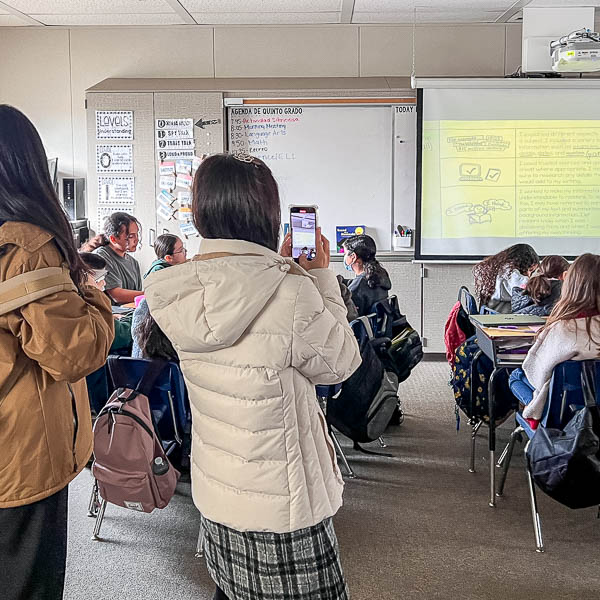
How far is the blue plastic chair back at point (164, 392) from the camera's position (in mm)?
2727

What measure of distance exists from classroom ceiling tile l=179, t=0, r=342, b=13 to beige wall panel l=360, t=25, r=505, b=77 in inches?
26.3

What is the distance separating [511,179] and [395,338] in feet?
8.13

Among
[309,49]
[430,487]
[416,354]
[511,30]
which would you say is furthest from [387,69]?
[430,487]

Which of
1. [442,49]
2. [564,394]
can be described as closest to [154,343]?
[564,394]

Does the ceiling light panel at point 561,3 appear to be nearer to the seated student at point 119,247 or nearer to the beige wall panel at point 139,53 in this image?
the beige wall panel at point 139,53

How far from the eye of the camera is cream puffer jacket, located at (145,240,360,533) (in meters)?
1.44

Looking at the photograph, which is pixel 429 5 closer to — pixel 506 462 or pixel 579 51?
pixel 579 51

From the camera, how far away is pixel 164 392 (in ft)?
9.05

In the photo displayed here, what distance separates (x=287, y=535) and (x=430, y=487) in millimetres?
1967

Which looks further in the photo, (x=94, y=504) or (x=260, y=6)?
(x=260, y=6)

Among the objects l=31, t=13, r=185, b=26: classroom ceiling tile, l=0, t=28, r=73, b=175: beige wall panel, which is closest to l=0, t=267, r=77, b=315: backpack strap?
l=31, t=13, r=185, b=26: classroom ceiling tile

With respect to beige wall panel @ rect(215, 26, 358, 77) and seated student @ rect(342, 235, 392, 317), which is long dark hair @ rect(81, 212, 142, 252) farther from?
beige wall panel @ rect(215, 26, 358, 77)

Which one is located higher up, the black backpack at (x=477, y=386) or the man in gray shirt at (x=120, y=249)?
the man in gray shirt at (x=120, y=249)

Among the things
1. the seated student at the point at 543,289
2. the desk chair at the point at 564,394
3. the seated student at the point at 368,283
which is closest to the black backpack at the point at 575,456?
the desk chair at the point at 564,394
